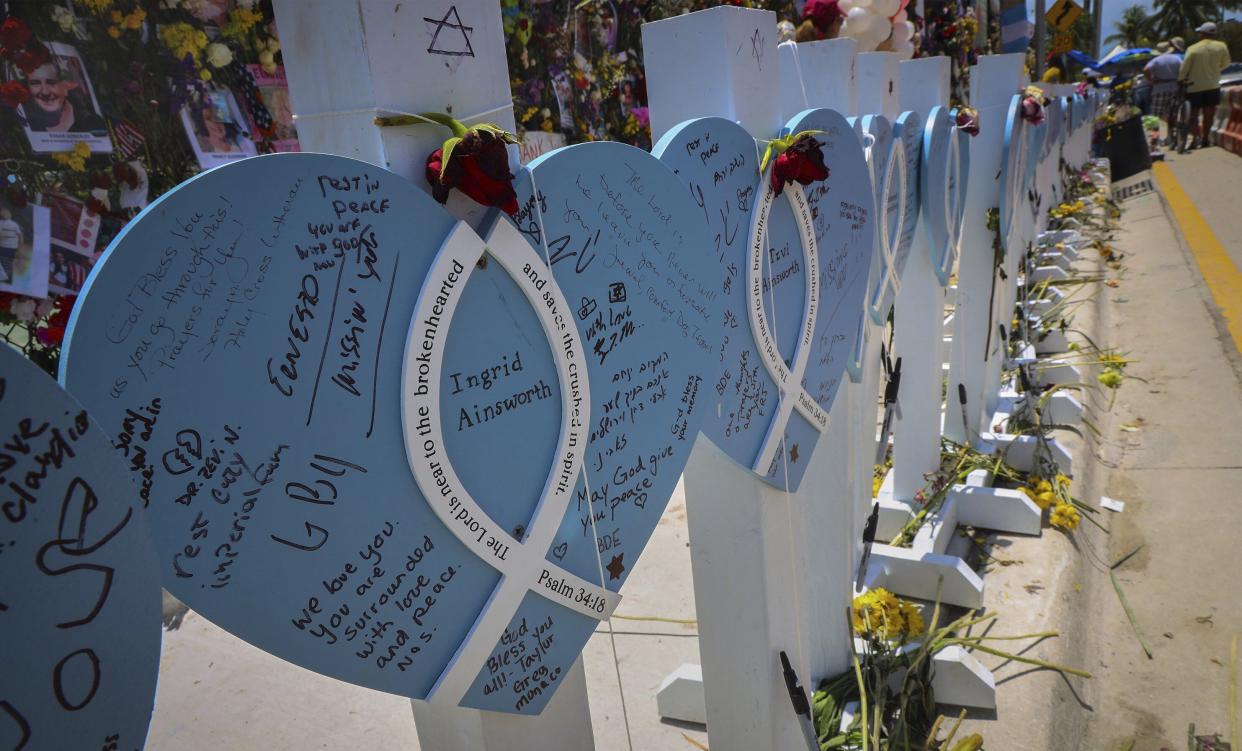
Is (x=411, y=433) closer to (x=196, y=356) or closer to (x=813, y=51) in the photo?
(x=196, y=356)

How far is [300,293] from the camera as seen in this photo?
2.52ft

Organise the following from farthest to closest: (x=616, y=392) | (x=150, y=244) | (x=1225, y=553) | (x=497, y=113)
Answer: (x=1225, y=553)
(x=616, y=392)
(x=497, y=113)
(x=150, y=244)

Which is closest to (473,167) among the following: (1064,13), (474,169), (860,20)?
(474,169)

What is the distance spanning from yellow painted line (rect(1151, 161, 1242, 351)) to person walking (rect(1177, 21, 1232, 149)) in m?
4.48

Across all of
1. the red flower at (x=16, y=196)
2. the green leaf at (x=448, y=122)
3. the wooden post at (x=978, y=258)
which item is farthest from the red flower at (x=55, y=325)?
the wooden post at (x=978, y=258)

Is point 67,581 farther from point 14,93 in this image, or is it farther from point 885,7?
point 885,7

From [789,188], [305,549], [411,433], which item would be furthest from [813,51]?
[305,549]

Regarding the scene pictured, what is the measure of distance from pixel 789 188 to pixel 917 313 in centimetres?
172

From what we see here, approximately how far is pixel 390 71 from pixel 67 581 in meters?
0.58

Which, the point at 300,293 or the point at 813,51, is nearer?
the point at 300,293

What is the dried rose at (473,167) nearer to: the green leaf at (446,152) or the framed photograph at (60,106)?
the green leaf at (446,152)

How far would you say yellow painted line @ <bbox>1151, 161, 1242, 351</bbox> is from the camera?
5.53 m

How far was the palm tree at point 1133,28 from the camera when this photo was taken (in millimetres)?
50094

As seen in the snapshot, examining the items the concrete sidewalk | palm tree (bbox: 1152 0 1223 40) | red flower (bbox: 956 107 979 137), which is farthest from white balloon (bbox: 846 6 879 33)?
palm tree (bbox: 1152 0 1223 40)
